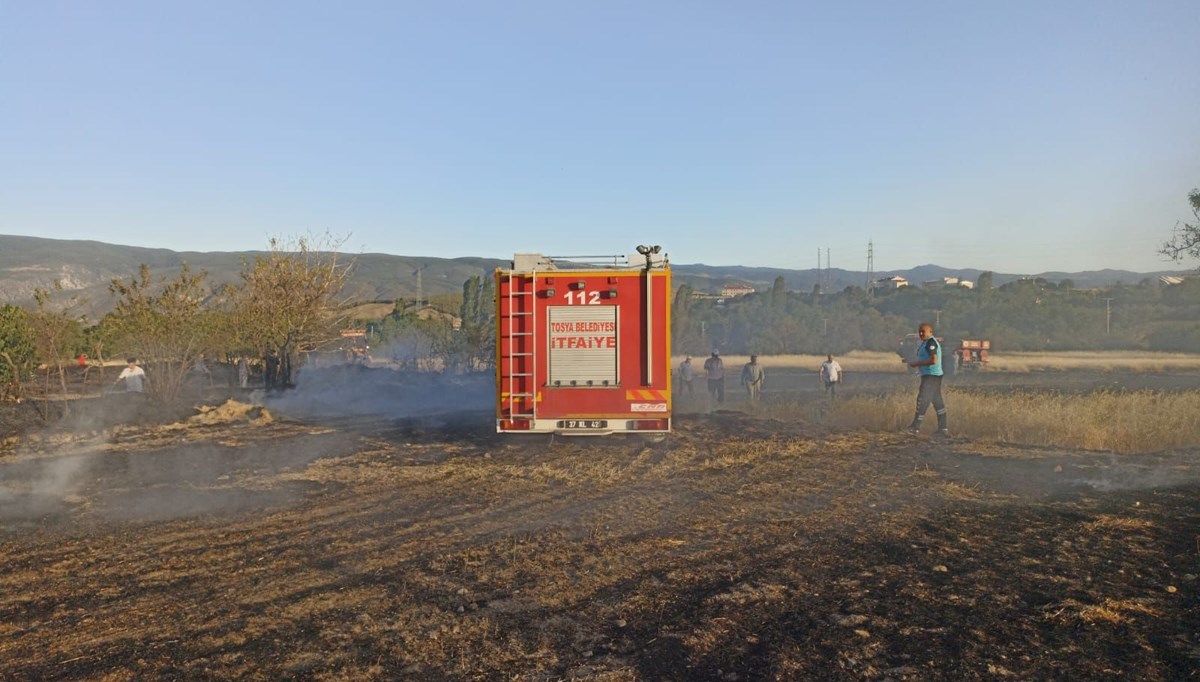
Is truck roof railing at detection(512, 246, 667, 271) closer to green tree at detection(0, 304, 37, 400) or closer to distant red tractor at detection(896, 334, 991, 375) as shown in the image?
green tree at detection(0, 304, 37, 400)

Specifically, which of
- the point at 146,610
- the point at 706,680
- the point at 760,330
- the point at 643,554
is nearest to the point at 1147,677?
the point at 706,680

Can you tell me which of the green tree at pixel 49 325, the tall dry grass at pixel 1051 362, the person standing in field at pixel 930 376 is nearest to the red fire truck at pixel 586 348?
the person standing in field at pixel 930 376

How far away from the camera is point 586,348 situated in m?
13.0

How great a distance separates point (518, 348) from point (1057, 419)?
926 cm

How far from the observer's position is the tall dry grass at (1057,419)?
1328 centimetres

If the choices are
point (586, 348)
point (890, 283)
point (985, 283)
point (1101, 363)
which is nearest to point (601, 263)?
point (586, 348)

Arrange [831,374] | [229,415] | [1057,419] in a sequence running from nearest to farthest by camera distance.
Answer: [1057,419], [229,415], [831,374]

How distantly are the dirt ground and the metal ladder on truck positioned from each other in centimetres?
95

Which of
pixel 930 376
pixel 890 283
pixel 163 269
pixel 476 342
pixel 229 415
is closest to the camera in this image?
pixel 930 376

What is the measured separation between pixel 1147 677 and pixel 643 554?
3775mm

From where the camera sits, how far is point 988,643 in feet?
16.3

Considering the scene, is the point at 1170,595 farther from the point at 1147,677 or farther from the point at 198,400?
the point at 198,400

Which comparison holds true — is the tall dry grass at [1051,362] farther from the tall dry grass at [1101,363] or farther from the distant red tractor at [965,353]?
the distant red tractor at [965,353]

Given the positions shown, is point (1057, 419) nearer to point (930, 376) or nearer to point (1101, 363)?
point (930, 376)
